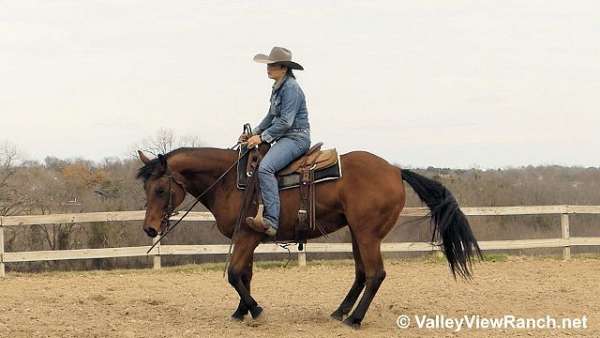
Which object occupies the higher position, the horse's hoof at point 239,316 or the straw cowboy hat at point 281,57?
the straw cowboy hat at point 281,57

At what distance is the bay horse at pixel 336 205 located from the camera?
23.3 ft

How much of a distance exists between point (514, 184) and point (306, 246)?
65.5 ft

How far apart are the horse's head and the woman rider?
0.83 meters

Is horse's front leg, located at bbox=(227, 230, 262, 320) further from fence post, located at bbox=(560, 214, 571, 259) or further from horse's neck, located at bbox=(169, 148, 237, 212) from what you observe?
fence post, located at bbox=(560, 214, 571, 259)

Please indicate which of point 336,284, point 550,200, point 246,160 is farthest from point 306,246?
point 550,200

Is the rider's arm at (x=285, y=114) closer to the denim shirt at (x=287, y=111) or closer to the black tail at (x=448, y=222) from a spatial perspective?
the denim shirt at (x=287, y=111)

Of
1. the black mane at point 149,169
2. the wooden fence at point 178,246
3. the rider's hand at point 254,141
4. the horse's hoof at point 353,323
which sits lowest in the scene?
the horse's hoof at point 353,323

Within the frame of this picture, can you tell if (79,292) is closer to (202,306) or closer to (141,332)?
(202,306)

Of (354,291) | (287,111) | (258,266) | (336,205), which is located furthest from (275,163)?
(258,266)

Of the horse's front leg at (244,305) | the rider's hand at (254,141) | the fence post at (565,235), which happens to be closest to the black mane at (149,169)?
the rider's hand at (254,141)

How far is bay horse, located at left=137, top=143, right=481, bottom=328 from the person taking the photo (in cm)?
711

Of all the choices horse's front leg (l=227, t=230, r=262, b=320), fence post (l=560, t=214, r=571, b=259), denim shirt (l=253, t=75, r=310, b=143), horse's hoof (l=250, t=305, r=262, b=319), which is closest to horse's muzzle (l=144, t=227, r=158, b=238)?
horse's front leg (l=227, t=230, r=262, b=320)

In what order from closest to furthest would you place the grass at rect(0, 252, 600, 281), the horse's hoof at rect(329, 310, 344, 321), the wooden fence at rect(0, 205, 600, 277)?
the horse's hoof at rect(329, 310, 344, 321) → the wooden fence at rect(0, 205, 600, 277) → the grass at rect(0, 252, 600, 281)

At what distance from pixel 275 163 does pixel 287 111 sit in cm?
54
